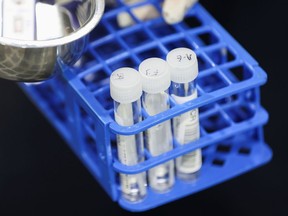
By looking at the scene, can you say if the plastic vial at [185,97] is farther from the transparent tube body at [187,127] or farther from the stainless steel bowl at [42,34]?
the stainless steel bowl at [42,34]

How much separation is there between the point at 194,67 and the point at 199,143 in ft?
0.32

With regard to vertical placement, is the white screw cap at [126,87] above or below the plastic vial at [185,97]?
above

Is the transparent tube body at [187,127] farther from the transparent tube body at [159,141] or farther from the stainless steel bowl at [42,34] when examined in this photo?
the stainless steel bowl at [42,34]

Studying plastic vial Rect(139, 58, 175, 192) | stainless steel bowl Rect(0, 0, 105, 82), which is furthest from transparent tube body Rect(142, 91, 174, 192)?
stainless steel bowl Rect(0, 0, 105, 82)

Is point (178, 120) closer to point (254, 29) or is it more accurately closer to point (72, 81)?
point (72, 81)

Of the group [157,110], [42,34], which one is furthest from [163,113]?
[42,34]

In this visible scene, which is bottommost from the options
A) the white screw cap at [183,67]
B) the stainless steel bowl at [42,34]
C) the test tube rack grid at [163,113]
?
the test tube rack grid at [163,113]

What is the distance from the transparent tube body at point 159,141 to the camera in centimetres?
98

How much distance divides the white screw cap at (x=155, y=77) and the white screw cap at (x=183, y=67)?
11 mm

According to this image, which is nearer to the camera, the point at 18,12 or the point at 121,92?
the point at 121,92

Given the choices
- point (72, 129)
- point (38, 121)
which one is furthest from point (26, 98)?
point (72, 129)

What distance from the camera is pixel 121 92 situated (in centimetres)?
94

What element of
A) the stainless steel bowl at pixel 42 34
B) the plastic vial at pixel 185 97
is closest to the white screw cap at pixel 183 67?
the plastic vial at pixel 185 97

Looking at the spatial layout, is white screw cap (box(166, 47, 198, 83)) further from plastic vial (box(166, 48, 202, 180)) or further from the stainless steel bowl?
the stainless steel bowl
